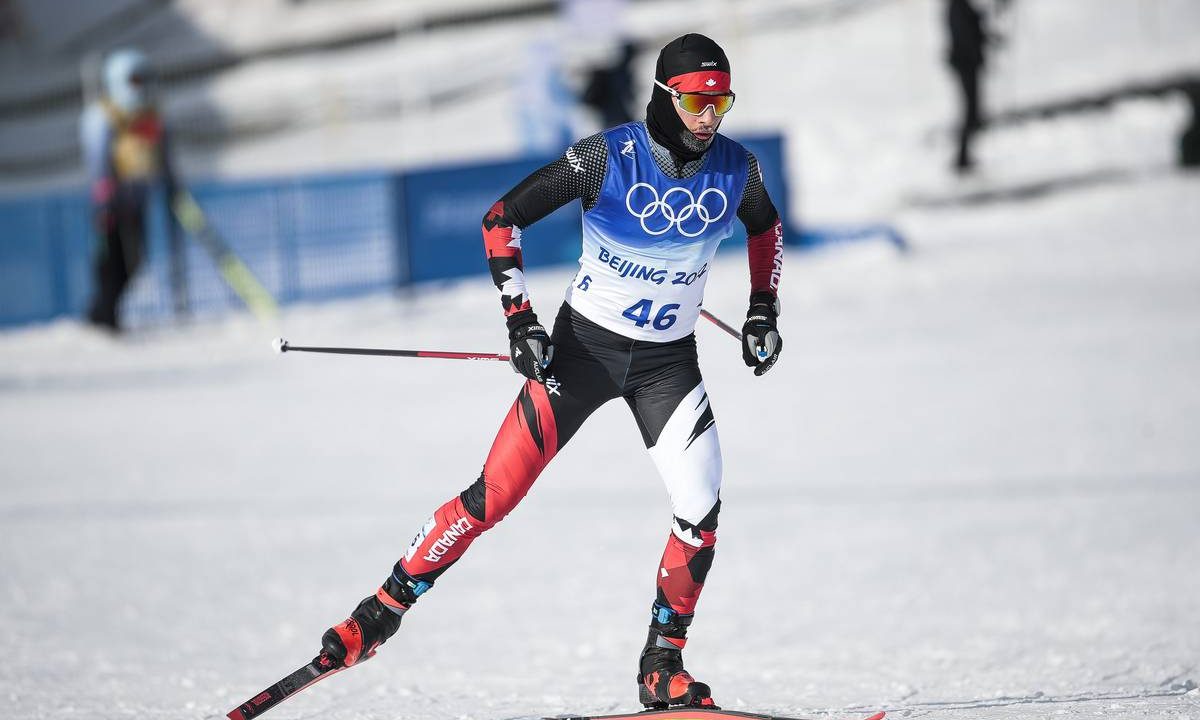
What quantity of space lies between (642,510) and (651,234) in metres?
5.56

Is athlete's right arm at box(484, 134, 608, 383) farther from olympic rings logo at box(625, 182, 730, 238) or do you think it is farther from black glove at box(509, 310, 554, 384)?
olympic rings logo at box(625, 182, 730, 238)

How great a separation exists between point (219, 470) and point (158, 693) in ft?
17.4

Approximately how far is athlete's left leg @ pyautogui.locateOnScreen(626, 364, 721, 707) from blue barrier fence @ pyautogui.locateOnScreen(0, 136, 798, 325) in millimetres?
12344

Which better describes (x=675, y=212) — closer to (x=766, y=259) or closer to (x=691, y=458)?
(x=766, y=259)

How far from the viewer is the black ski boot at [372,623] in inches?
196

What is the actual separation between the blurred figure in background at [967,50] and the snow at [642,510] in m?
4.21

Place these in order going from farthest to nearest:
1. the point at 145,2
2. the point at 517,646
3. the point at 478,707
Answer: the point at 145,2, the point at 517,646, the point at 478,707

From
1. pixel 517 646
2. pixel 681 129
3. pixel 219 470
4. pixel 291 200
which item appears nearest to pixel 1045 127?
pixel 291 200

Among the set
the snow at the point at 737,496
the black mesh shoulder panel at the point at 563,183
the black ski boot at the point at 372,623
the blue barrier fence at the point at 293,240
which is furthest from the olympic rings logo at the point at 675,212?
the blue barrier fence at the point at 293,240

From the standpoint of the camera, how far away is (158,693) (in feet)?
20.1

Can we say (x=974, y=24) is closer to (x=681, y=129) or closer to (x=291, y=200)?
(x=291, y=200)

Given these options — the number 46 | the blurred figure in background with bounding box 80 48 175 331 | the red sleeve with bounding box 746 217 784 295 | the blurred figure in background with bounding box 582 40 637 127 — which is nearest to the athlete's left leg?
the number 46

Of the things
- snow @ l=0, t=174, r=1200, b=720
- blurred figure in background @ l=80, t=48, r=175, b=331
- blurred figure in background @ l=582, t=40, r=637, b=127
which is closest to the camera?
snow @ l=0, t=174, r=1200, b=720

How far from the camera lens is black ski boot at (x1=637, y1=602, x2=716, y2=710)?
4879mm
